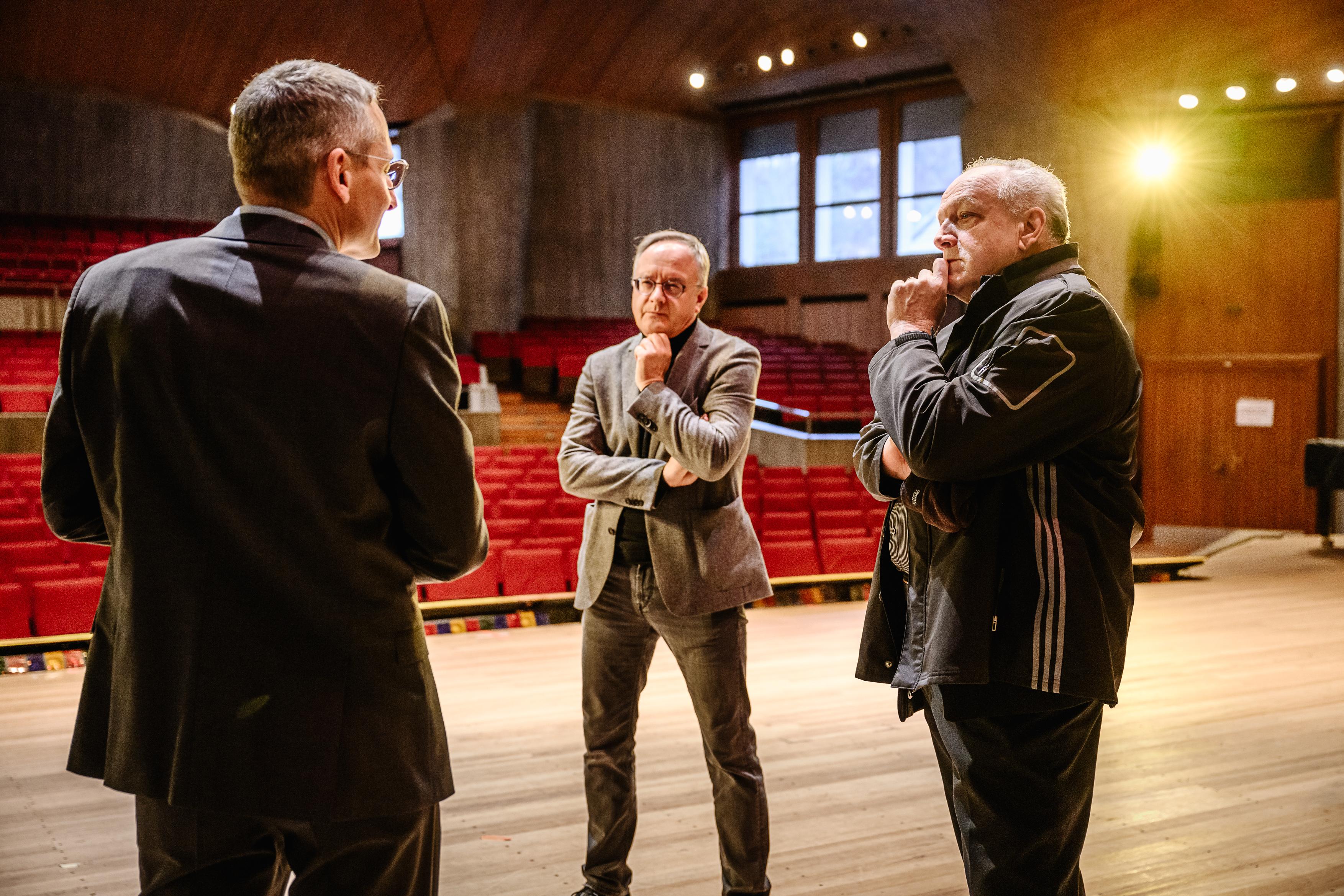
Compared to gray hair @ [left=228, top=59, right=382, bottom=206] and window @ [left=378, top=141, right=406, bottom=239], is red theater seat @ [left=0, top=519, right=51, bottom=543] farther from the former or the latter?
window @ [left=378, top=141, right=406, bottom=239]

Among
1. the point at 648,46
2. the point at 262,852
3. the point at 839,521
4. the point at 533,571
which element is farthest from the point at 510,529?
the point at 648,46

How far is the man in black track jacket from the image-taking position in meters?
1.33

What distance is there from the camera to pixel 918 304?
1.49 m

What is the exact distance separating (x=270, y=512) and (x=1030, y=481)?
0.94 meters

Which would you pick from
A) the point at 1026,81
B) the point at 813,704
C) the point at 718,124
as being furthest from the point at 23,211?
the point at 813,704

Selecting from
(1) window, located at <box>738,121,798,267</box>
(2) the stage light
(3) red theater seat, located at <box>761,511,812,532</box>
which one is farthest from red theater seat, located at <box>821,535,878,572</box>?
(1) window, located at <box>738,121,798,267</box>

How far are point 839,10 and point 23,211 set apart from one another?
32.7 feet

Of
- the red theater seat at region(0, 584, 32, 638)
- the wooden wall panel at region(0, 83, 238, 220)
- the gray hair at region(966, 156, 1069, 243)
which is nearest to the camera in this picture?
the gray hair at region(966, 156, 1069, 243)

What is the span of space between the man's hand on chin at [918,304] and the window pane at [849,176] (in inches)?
473

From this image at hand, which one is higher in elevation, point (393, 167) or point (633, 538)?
point (393, 167)

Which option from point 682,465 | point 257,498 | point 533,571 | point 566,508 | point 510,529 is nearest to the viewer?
point 257,498

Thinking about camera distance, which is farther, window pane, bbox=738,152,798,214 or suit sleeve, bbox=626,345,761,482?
window pane, bbox=738,152,798,214

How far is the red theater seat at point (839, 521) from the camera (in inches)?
248

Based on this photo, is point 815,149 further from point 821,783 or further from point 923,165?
point 821,783
